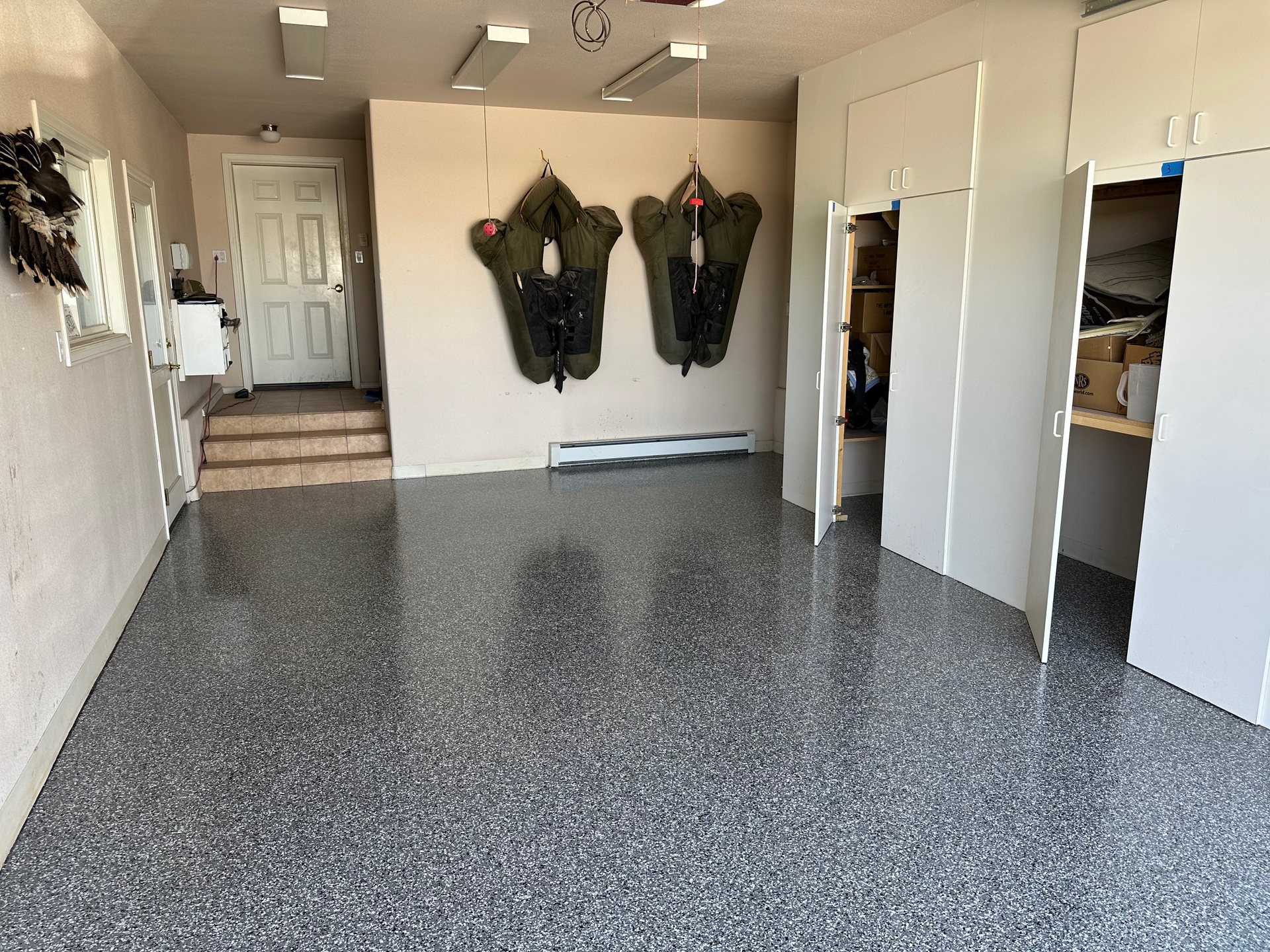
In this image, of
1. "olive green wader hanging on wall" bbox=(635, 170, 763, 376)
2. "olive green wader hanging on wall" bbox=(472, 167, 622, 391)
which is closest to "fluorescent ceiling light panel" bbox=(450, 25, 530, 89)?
"olive green wader hanging on wall" bbox=(472, 167, 622, 391)

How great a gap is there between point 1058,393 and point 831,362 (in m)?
1.45

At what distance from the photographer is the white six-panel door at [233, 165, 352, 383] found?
7715mm

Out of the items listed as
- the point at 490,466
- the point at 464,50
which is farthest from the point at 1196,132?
the point at 490,466

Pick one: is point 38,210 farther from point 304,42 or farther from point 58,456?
point 304,42

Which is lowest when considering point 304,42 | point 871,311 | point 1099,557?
point 1099,557

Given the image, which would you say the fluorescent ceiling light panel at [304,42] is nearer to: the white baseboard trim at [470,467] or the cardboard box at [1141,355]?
the white baseboard trim at [470,467]

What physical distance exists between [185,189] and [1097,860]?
7664 mm

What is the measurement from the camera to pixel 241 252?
25.4 ft

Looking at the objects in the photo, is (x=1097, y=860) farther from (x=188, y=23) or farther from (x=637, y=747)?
(x=188, y=23)

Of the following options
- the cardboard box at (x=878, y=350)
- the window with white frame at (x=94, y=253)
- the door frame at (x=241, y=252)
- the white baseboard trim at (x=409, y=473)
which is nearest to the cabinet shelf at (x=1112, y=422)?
the cardboard box at (x=878, y=350)

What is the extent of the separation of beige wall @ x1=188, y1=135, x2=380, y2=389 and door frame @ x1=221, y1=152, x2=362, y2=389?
24mm

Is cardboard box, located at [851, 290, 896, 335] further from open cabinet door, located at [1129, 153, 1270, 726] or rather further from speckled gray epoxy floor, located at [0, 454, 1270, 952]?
open cabinet door, located at [1129, 153, 1270, 726]

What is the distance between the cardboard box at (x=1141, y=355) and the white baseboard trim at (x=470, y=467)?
4.29 metres

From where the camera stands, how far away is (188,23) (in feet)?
13.4
